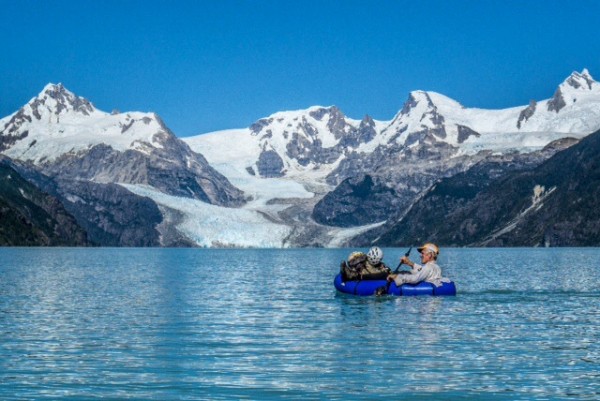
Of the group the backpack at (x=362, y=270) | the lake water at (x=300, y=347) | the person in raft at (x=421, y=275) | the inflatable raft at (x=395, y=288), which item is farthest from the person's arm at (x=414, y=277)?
the backpack at (x=362, y=270)

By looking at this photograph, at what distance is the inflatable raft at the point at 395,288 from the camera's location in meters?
57.8

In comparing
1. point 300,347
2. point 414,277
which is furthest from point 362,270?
point 300,347

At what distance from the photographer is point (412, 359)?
33.9 metres

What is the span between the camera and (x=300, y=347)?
3775cm

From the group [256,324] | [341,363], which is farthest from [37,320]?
[341,363]

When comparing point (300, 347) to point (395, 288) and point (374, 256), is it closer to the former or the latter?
point (395, 288)

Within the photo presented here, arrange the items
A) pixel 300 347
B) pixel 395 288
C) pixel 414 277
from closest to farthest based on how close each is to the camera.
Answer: pixel 300 347 → pixel 414 277 → pixel 395 288

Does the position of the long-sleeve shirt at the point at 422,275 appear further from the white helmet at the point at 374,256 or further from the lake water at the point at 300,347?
the white helmet at the point at 374,256

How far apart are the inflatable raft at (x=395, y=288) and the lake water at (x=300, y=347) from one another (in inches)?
24.0

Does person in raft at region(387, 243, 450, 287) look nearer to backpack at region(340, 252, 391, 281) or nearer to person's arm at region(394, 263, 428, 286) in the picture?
person's arm at region(394, 263, 428, 286)

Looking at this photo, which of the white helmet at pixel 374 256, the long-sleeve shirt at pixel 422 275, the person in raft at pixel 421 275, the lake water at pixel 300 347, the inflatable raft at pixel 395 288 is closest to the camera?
the lake water at pixel 300 347

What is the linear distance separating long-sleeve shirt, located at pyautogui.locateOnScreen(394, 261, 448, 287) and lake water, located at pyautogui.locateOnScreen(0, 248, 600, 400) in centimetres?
130

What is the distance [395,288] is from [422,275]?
1.77 meters

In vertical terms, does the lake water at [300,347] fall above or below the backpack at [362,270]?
below
